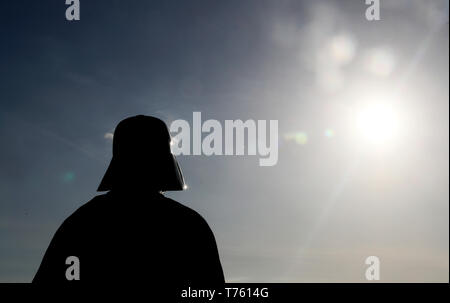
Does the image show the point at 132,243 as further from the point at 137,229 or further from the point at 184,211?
the point at 184,211

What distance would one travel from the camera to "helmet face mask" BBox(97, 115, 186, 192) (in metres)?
4.14

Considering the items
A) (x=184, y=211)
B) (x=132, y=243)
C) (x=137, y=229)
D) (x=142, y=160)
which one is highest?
(x=142, y=160)

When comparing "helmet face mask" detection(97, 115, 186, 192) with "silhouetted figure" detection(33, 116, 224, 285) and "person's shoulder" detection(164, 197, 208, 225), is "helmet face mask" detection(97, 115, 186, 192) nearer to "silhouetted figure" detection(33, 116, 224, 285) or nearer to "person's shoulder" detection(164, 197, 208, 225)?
"silhouetted figure" detection(33, 116, 224, 285)

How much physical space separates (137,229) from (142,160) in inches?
23.1

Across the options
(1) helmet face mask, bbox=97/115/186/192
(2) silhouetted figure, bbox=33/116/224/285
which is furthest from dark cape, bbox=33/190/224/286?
(1) helmet face mask, bbox=97/115/186/192

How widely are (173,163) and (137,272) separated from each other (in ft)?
3.19

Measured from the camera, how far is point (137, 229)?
160 inches

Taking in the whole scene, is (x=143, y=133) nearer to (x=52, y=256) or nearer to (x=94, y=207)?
(x=94, y=207)

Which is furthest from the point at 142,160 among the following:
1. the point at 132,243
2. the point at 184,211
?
the point at 132,243

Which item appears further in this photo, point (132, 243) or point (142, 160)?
point (142, 160)

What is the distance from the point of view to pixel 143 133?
13.9 ft

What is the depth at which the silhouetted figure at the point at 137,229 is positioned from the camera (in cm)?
403

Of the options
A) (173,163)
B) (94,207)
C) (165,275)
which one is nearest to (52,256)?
(94,207)
